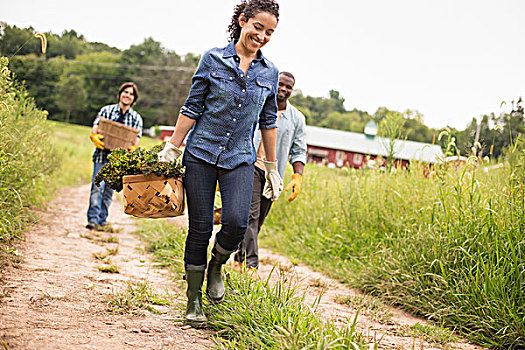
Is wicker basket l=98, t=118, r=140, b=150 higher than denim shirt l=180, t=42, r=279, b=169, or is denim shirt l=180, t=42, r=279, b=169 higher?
denim shirt l=180, t=42, r=279, b=169

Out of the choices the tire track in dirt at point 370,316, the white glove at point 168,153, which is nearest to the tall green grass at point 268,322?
the tire track in dirt at point 370,316

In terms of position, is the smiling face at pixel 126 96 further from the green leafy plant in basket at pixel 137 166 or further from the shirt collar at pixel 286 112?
the green leafy plant in basket at pixel 137 166

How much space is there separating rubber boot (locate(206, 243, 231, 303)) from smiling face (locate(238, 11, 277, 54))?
1.37 m

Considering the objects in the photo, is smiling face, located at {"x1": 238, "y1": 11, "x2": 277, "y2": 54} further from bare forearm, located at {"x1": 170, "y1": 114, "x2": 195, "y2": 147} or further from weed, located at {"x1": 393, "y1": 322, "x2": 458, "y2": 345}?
weed, located at {"x1": 393, "y1": 322, "x2": 458, "y2": 345}

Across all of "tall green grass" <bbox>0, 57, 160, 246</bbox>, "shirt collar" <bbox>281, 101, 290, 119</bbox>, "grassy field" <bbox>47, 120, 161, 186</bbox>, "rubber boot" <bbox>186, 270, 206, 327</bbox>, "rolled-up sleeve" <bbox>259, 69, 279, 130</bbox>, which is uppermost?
"shirt collar" <bbox>281, 101, 290, 119</bbox>

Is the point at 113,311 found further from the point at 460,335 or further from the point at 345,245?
the point at 345,245

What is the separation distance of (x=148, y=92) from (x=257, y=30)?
52.2 m

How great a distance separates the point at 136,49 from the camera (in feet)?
197

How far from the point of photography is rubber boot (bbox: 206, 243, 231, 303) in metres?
3.24

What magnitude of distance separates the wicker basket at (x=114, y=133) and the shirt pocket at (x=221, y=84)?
3946mm

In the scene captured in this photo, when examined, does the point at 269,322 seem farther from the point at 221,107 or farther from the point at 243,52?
the point at 243,52

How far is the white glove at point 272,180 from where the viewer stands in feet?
12.3

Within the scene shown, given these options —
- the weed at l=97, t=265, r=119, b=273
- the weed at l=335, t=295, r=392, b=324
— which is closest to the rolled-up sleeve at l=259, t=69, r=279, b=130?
the weed at l=335, t=295, r=392, b=324

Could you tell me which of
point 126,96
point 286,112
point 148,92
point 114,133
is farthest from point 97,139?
point 148,92
